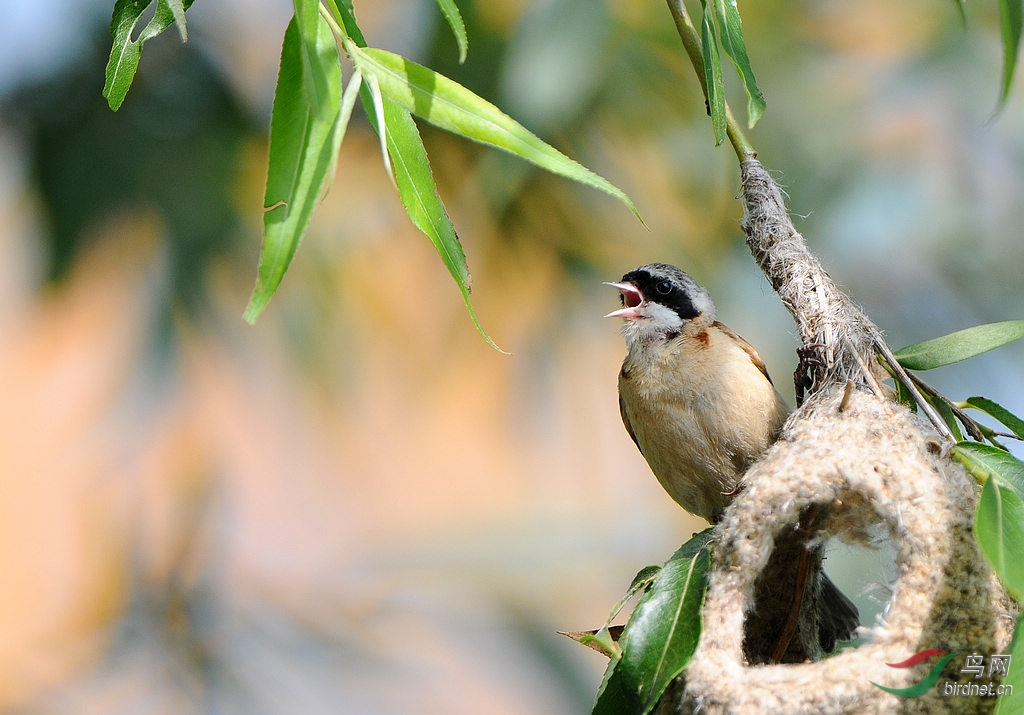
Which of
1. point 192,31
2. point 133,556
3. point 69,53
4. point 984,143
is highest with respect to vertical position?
point 984,143

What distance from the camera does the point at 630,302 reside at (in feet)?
7.41

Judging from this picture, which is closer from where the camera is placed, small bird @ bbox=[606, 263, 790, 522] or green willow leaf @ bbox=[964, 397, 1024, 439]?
green willow leaf @ bbox=[964, 397, 1024, 439]

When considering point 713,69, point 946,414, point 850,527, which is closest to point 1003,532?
point 850,527

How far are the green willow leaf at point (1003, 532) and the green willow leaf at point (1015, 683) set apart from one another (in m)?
0.06

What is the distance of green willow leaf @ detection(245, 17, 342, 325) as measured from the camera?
1.03m

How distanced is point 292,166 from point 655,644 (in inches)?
36.7

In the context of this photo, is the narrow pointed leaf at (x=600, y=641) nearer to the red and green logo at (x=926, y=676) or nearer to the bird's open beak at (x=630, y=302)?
the red and green logo at (x=926, y=676)

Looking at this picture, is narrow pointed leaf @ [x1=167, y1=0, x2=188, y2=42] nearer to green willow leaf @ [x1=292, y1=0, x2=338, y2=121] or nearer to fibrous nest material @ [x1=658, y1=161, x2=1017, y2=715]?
green willow leaf @ [x1=292, y1=0, x2=338, y2=121]

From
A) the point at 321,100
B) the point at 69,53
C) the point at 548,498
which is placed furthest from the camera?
the point at 548,498

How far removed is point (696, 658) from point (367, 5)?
4.30m

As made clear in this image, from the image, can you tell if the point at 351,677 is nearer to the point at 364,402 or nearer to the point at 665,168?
the point at 364,402

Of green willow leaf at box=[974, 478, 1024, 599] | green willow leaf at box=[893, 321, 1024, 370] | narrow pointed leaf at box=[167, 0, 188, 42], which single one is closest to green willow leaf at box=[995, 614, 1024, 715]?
green willow leaf at box=[974, 478, 1024, 599]

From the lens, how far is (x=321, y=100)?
1.04 meters

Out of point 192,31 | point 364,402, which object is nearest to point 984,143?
point 364,402
